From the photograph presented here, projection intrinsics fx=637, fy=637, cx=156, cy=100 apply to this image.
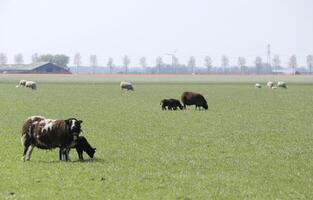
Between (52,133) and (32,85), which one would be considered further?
(32,85)

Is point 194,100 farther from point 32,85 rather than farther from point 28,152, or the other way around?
point 32,85

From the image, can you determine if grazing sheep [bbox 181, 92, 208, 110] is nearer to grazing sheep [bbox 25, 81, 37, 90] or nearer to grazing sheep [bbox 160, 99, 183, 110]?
grazing sheep [bbox 160, 99, 183, 110]

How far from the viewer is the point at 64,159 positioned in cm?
1802

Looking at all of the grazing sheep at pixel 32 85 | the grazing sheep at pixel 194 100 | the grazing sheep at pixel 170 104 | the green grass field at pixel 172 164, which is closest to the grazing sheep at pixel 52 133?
the green grass field at pixel 172 164

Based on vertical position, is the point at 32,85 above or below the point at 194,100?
below

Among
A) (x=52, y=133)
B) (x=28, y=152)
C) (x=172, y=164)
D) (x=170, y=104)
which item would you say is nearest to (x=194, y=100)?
(x=170, y=104)

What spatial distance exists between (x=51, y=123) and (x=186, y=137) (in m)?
7.95

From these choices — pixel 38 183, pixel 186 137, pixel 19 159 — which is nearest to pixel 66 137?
pixel 19 159

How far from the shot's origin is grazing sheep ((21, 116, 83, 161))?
17.3m

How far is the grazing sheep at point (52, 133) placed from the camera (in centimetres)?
1730

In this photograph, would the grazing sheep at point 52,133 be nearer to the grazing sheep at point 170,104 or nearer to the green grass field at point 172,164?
the green grass field at point 172,164

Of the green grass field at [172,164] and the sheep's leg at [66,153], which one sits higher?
the sheep's leg at [66,153]

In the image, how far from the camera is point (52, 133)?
17.3 m

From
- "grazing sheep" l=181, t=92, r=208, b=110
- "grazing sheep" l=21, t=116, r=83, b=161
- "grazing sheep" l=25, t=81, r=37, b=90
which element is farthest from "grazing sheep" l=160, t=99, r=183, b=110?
"grazing sheep" l=25, t=81, r=37, b=90
